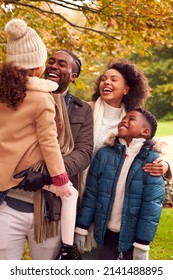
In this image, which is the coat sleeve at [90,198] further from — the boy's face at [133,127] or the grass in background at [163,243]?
the grass in background at [163,243]

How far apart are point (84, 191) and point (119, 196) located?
24 cm

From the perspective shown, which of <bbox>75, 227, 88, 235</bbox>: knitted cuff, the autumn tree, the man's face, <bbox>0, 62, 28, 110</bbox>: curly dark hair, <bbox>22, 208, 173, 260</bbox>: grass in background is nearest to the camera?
<bbox>0, 62, 28, 110</bbox>: curly dark hair

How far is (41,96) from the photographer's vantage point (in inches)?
105

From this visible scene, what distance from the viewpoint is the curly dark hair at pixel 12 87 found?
263cm

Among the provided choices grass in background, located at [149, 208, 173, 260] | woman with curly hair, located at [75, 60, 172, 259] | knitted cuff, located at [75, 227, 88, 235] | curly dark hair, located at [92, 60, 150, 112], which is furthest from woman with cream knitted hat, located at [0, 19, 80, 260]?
grass in background, located at [149, 208, 173, 260]

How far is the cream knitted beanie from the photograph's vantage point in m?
2.79

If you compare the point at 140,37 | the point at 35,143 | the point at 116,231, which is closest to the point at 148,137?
the point at 116,231

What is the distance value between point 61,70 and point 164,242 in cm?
480

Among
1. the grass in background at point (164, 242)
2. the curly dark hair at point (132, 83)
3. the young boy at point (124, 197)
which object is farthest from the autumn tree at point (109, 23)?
the young boy at point (124, 197)

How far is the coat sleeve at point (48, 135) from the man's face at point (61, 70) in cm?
36

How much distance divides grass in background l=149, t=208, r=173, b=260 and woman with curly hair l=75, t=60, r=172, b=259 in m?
3.49

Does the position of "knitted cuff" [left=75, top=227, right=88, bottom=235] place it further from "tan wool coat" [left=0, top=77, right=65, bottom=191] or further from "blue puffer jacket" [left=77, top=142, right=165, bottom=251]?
"tan wool coat" [left=0, top=77, right=65, bottom=191]
